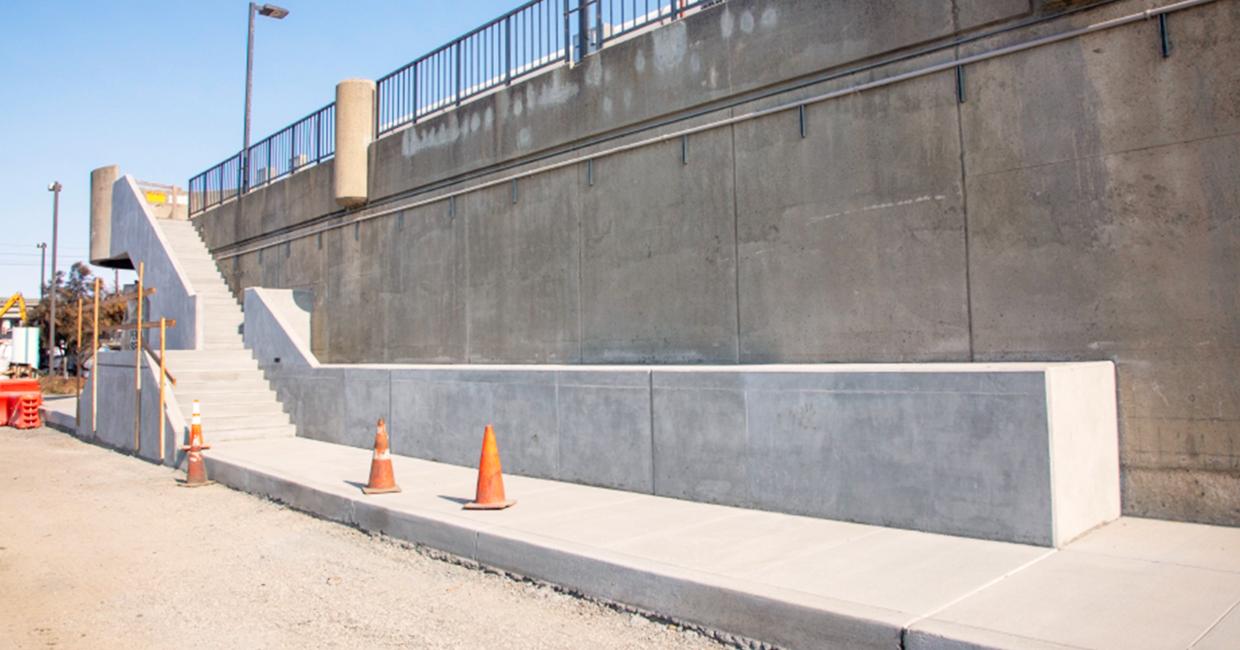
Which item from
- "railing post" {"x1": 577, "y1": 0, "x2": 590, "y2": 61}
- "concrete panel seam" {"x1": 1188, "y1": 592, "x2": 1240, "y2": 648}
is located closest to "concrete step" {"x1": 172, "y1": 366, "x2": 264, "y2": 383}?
"railing post" {"x1": 577, "y1": 0, "x2": 590, "y2": 61}

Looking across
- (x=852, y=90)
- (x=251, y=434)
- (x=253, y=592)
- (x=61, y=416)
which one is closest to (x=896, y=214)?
(x=852, y=90)

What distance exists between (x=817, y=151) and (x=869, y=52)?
993mm

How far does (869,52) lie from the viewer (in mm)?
7930

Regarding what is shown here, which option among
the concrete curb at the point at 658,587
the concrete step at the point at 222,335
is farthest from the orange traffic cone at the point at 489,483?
the concrete step at the point at 222,335

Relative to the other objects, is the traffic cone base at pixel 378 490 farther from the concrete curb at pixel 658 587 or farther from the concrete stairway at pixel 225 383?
the concrete stairway at pixel 225 383

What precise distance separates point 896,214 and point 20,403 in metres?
21.8

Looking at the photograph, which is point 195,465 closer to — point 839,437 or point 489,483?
point 489,483

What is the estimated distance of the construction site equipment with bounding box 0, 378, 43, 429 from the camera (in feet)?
68.8

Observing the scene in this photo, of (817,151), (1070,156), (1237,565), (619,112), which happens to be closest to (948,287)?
(1070,156)

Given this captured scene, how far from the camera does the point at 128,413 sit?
15164 millimetres

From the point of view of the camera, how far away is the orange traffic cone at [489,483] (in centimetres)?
755

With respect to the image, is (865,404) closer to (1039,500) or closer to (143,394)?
(1039,500)

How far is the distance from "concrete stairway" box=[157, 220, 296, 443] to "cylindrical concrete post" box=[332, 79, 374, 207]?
3.74 metres

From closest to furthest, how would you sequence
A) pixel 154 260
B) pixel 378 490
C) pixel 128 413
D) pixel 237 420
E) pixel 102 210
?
pixel 378 490, pixel 237 420, pixel 128 413, pixel 154 260, pixel 102 210
